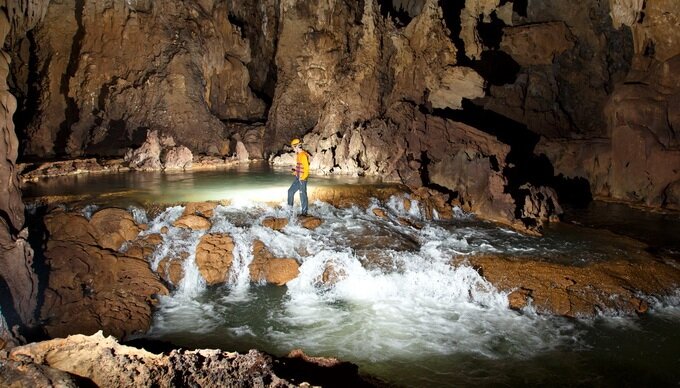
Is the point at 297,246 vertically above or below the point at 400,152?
below

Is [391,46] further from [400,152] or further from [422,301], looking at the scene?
[422,301]

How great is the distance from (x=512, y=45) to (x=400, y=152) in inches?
419

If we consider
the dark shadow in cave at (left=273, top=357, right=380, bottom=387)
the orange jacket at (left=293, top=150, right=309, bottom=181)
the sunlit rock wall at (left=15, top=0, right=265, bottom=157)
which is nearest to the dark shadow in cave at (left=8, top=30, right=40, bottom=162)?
the sunlit rock wall at (left=15, top=0, right=265, bottom=157)

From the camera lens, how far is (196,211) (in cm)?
874

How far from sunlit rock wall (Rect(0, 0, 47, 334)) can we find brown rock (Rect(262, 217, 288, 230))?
12.5ft

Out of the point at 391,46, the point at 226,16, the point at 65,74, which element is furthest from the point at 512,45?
the point at 65,74

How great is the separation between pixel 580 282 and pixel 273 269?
185 inches

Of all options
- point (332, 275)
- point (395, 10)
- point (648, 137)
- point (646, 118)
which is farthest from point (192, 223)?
point (395, 10)

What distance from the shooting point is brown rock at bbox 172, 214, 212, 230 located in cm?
835

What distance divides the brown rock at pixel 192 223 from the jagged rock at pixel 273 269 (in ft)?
4.14

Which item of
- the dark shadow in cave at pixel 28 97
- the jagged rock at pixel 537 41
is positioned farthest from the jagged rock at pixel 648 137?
the dark shadow in cave at pixel 28 97

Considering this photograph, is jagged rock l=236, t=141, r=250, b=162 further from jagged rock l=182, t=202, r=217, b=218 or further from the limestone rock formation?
jagged rock l=182, t=202, r=217, b=218

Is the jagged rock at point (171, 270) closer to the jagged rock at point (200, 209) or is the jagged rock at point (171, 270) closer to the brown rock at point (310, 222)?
the jagged rock at point (200, 209)

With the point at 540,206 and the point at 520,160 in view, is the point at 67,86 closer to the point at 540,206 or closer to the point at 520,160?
the point at 540,206
